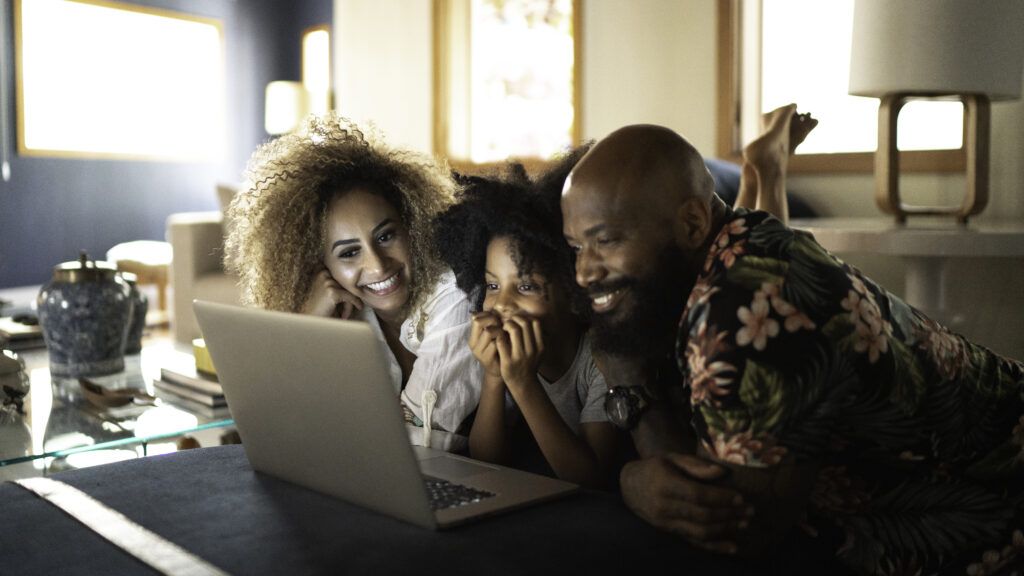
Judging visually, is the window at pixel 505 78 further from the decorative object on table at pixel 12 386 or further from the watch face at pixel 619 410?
the watch face at pixel 619 410

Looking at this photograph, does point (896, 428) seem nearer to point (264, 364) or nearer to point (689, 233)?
point (689, 233)

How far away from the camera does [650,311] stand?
3.34 ft

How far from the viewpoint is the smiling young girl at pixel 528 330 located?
4.09 ft

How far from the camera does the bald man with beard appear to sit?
2.80 ft

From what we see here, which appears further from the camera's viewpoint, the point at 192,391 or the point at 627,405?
the point at 192,391

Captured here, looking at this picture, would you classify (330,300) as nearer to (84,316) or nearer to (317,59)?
(84,316)

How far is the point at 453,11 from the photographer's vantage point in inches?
207

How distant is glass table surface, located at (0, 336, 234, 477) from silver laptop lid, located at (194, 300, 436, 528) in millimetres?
752

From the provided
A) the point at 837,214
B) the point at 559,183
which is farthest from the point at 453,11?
the point at 559,183

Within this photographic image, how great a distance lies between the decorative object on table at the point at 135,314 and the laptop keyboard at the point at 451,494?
1550 millimetres

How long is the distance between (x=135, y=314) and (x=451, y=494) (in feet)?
5.53

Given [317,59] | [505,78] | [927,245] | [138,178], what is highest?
[317,59]

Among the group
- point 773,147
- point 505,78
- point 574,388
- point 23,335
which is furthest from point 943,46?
point 505,78

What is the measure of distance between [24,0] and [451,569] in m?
6.79
